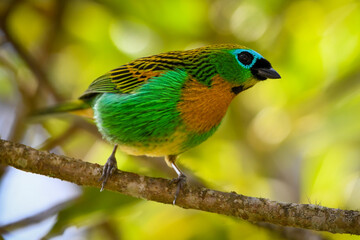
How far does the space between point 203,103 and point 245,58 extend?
0.42m

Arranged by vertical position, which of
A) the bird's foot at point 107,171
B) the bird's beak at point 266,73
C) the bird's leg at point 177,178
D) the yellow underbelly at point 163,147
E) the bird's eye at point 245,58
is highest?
the bird's eye at point 245,58

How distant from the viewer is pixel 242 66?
11.4ft

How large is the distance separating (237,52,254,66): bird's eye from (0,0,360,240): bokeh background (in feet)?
2.51

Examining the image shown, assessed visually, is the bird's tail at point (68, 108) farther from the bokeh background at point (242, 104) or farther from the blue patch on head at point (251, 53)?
the blue patch on head at point (251, 53)

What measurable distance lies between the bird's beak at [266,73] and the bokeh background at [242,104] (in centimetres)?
76

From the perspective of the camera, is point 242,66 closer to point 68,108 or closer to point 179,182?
point 179,182

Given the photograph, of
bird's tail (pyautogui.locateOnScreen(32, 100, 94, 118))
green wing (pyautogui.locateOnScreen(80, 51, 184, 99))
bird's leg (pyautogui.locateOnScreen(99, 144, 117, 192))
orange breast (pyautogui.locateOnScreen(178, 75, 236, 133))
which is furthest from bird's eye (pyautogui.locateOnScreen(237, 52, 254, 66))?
bird's tail (pyautogui.locateOnScreen(32, 100, 94, 118))

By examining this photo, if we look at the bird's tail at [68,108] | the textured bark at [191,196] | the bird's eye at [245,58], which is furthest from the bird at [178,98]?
the bird's tail at [68,108]

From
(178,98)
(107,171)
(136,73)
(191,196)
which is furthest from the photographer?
(136,73)

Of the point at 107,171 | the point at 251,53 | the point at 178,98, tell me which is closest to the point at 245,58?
the point at 251,53

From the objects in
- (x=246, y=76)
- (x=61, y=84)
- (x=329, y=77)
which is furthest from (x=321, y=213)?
(x=61, y=84)

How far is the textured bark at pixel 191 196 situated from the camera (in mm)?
2641

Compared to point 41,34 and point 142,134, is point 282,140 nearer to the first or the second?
point 142,134

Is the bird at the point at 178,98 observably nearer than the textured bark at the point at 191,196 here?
No
